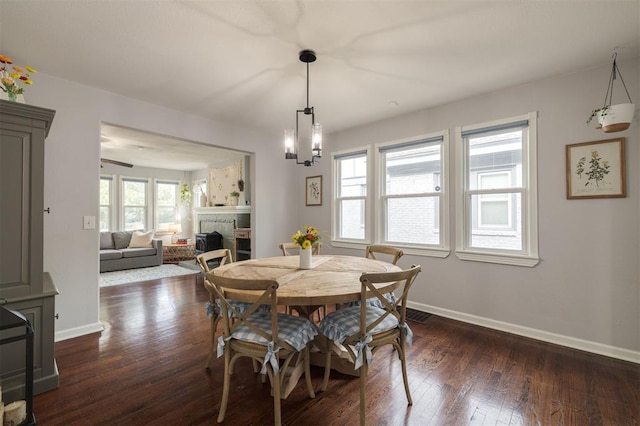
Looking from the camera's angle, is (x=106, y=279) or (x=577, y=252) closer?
(x=577, y=252)

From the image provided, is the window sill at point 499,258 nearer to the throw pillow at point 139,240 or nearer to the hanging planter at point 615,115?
the hanging planter at point 615,115

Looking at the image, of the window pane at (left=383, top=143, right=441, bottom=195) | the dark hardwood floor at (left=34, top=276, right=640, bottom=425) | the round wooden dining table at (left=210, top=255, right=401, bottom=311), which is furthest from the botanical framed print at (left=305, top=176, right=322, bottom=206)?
the dark hardwood floor at (left=34, top=276, right=640, bottom=425)

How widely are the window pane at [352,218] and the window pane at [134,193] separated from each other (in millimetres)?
6184

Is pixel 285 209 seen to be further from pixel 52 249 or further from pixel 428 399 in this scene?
pixel 428 399

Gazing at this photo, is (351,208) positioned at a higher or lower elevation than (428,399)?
higher

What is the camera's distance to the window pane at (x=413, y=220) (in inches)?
141

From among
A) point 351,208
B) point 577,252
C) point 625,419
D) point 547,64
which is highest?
point 547,64

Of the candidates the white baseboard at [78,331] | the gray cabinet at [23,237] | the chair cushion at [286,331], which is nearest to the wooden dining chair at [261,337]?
the chair cushion at [286,331]

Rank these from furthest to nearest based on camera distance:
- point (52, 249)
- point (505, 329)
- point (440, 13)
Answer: point (505, 329) → point (52, 249) → point (440, 13)

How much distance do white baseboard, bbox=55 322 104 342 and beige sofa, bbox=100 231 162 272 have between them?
139 inches

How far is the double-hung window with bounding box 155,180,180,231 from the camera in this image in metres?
8.16

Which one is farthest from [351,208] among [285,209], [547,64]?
[547,64]

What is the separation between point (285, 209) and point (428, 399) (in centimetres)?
345

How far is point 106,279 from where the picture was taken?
17.2 feet
